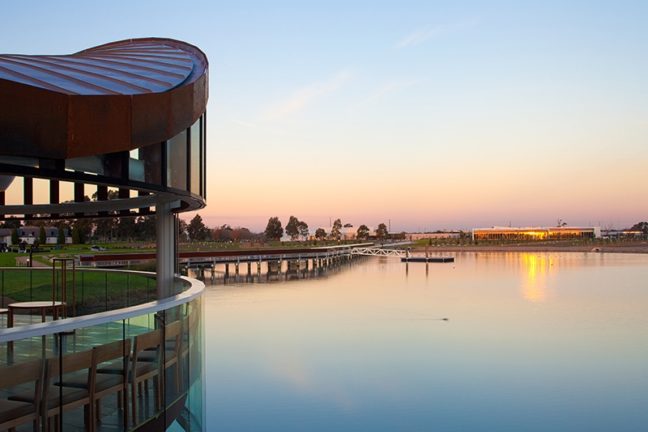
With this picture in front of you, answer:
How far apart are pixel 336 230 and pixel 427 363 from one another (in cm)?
13994

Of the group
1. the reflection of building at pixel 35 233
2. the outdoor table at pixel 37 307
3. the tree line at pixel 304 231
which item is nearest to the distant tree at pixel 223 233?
the tree line at pixel 304 231

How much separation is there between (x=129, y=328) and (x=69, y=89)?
2.36 metres

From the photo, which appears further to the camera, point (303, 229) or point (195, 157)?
point (303, 229)

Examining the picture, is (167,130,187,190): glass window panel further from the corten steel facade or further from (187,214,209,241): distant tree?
(187,214,209,241): distant tree

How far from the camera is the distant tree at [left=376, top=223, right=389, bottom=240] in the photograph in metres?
155

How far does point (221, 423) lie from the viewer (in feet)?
40.4

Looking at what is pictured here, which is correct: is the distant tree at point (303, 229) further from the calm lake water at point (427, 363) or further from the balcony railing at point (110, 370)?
the balcony railing at point (110, 370)

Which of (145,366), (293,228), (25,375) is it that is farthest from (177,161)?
(293,228)

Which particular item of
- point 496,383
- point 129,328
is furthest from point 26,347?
point 496,383

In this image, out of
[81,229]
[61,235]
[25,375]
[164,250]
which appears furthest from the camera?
[81,229]

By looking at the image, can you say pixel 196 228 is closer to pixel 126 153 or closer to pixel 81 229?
pixel 81 229

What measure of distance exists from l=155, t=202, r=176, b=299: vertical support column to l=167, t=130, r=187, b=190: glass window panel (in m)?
1.58

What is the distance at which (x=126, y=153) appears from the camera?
21.2 ft

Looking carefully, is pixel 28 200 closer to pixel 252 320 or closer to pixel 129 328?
pixel 129 328
